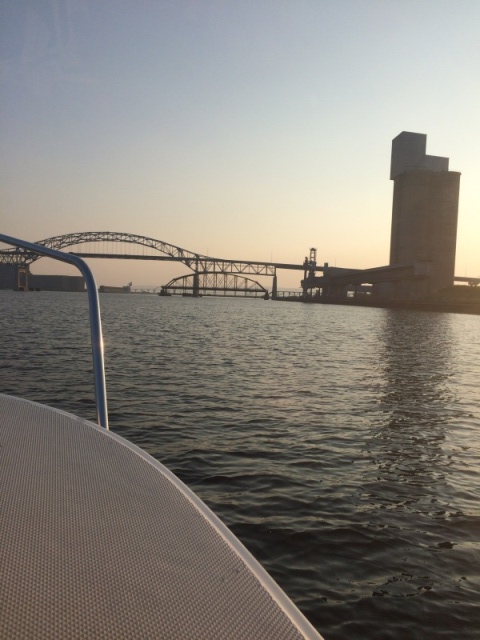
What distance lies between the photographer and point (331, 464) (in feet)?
25.0

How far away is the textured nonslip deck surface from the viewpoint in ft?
4.15

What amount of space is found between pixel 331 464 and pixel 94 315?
17.1ft

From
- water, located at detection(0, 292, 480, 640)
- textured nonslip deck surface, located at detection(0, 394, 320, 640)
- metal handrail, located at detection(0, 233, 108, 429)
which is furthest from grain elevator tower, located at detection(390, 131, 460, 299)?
textured nonslip deck surface, located at detection(0, 394, 320, 640)

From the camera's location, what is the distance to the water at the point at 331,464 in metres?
4.34

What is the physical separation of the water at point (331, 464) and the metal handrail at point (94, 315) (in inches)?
89.2

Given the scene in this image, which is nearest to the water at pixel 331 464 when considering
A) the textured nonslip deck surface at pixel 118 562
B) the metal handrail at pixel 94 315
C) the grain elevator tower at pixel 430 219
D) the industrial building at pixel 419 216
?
the metal handrail at pixel 94 315

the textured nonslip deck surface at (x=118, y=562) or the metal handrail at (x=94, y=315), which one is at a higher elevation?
the metal handrail at (x=94, y=315)

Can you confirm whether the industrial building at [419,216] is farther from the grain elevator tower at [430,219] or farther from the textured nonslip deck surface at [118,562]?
the textured nonslip deck surface at [118,562]

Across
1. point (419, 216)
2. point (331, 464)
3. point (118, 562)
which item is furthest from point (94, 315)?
point (419, 216)

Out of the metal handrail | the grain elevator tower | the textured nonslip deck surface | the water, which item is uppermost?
the grain elevator tower

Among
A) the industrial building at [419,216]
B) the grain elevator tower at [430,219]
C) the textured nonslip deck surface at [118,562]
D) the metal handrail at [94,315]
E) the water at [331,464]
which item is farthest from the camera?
the grain elevator tower at [430,219]

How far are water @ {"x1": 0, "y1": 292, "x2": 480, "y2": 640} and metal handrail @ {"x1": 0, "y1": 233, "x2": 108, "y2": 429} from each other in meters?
2.27

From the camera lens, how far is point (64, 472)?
202 cm

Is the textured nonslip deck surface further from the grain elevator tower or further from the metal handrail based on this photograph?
the grain elevator tower
